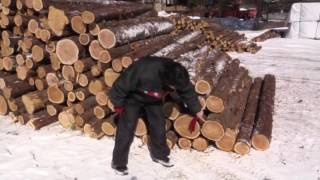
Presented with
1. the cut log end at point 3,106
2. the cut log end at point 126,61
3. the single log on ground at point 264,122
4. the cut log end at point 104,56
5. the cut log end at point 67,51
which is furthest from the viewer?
the cut log end at point 3,106

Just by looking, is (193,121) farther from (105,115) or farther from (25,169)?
(25,169)

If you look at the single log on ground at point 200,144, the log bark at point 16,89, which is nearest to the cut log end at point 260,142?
the single log on ground at point 200,144

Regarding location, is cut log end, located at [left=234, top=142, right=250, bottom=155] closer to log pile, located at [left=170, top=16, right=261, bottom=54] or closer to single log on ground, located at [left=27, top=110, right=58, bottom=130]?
single log on ground, located at [left=27, top=110, right=58, bottom=130]

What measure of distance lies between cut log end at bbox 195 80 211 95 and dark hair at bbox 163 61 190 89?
91cm

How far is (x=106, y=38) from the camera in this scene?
7.03 meters

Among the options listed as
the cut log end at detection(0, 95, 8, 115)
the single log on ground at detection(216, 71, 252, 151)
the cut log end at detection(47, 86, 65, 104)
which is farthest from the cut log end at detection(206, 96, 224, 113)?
the cut log end at detection(0, 95, 8, 115)

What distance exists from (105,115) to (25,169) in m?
1.59

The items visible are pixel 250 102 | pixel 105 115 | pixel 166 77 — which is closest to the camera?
pixel 166 77

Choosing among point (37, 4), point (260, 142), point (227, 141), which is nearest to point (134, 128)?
point (227, 141)

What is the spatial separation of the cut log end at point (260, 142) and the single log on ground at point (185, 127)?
885 mm

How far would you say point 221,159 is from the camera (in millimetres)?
6258

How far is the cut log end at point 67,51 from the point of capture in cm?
710

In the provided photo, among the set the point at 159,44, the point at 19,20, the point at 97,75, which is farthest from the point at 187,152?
the point at 19,20

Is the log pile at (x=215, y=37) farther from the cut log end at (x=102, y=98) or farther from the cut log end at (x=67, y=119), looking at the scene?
the cut log end at (x=102, y=98)
